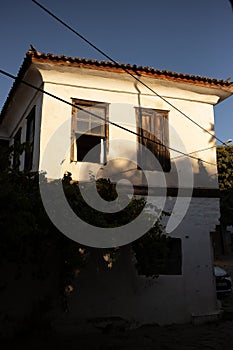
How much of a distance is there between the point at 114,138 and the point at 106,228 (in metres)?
3.21

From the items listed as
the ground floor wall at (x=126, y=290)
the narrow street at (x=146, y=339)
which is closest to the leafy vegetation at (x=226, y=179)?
the ground floor wall at (x=126, y=290)

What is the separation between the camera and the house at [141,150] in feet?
28.6

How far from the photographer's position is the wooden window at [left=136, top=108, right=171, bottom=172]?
32.6ft

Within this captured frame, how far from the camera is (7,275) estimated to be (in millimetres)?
7453

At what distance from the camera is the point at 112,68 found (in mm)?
9570

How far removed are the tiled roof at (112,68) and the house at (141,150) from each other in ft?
0.08

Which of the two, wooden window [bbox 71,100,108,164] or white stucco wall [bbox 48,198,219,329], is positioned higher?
wooden window [bbox 71,100,108,164]

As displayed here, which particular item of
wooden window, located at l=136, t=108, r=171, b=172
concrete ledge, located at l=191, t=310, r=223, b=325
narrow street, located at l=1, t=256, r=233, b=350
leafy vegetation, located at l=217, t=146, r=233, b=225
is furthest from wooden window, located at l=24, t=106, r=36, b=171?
leafy vegetation, located at l=217, t=146, r=233, b=225

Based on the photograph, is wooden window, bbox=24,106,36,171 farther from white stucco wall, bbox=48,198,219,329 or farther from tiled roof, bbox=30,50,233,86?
white stucco wall, bbox=48,198,219,329

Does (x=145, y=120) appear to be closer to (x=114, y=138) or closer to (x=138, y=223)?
(x=114, y=138)

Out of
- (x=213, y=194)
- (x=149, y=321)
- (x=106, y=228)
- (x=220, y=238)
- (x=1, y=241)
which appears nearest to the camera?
(x=1, y=241)

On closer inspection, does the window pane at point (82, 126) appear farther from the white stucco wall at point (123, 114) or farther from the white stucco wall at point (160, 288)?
the white stucco wall at point (160, 288)

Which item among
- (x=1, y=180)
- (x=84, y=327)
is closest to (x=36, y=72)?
(x=1, y=180)

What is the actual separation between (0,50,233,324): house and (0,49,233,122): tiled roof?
0.03 m
